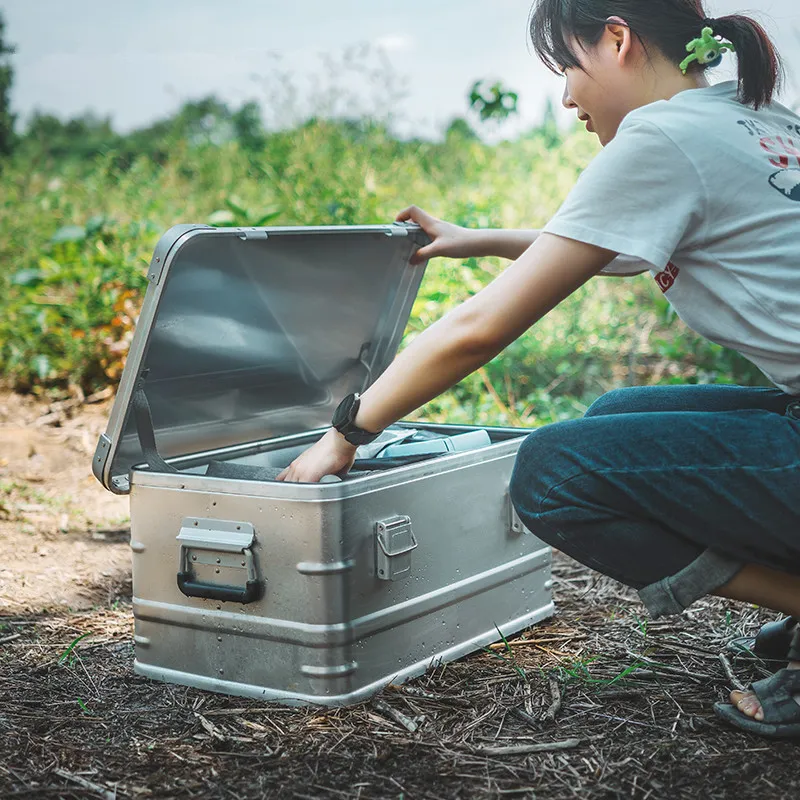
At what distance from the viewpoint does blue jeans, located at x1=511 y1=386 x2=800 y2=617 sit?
1.58 m

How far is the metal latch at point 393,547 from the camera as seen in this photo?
73.0 inches

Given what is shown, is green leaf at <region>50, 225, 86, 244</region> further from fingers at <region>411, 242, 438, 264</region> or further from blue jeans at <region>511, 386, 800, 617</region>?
blue jeans at <region>511, 386, 800, 617</region>

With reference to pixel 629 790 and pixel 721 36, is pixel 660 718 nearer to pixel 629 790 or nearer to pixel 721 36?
pixel 629 790

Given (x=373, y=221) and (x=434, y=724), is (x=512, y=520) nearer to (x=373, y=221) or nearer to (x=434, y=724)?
(x=434, y=724)

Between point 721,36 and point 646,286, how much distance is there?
332 cm

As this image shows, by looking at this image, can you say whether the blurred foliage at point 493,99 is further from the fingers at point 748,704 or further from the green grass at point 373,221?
the fingers at point 748,704

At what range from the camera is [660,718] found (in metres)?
1.80

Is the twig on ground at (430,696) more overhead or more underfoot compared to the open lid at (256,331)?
more underfoot

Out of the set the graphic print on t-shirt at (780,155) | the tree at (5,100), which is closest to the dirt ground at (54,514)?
the graphic print on t-shirt at (780,155)

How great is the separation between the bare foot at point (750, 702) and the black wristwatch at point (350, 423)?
83 centimetres

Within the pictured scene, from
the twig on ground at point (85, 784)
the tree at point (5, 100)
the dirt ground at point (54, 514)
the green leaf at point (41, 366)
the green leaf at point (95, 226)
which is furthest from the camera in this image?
the tree at point (5, 100)

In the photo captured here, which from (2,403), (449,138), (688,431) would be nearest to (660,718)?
(688,431)

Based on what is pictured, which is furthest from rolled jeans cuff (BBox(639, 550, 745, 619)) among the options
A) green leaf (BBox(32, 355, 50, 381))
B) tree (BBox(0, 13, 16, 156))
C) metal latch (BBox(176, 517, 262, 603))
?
tree (BBox(0, 13, 16, 156))

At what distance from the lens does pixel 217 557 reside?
189 centimetres
